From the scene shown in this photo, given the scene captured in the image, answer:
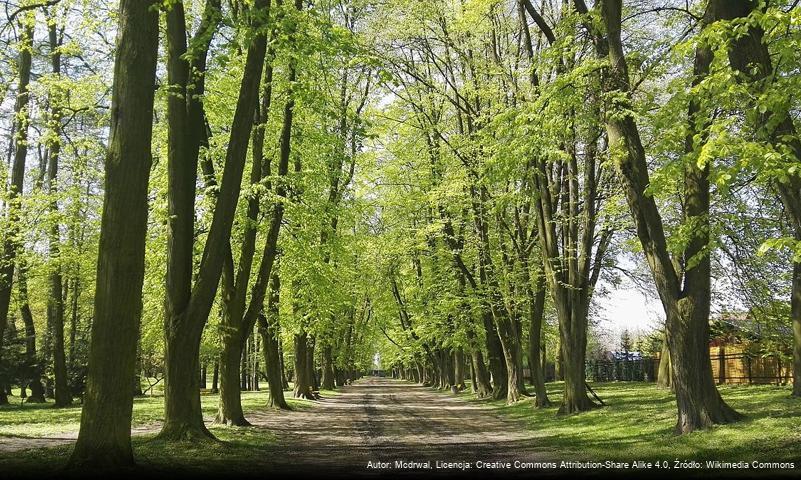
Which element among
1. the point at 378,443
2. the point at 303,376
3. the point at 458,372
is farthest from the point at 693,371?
the point at 458,372

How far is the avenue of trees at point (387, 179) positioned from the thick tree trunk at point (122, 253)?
27mm

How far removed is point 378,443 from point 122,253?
7.53 m

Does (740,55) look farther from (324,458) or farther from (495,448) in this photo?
(324,458)

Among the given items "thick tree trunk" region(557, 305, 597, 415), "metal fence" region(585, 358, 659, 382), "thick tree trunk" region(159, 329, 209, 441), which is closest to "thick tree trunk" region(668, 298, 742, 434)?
"thick tree trunk" region(557, 305, 597, 415)

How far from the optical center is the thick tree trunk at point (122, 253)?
750 cm

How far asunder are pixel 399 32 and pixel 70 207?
43.1 ft

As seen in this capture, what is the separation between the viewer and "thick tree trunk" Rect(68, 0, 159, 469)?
750 centimetres

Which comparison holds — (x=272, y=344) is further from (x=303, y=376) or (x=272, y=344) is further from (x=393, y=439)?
(x=393, y=439)

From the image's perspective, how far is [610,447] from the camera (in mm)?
11602

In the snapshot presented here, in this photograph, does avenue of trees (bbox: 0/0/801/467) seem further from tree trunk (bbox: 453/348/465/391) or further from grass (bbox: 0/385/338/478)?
tree trunk (bbox: 453/348/465/391)

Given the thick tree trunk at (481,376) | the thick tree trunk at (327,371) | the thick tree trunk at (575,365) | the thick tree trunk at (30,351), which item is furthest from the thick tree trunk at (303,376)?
the thick tree trunk at (575,365)

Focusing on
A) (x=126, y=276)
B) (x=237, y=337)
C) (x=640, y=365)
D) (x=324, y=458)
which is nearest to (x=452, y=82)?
(x=237, y=337)

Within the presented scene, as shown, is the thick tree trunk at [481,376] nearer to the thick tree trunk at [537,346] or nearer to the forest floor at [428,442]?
the thick tree trunk at [537,346]

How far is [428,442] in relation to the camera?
44.8 feet
